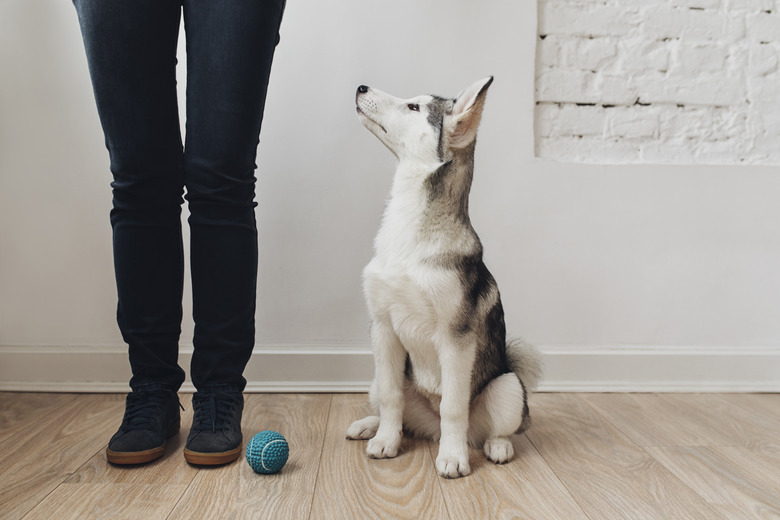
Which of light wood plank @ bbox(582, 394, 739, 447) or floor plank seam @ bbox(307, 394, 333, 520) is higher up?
floor plank seam @ bbox(307, 394, 333, 520)

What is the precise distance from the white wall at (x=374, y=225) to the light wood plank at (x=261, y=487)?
45 cm

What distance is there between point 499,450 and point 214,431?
2.24 feet

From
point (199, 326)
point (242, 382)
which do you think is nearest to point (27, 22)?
point (199, 326)

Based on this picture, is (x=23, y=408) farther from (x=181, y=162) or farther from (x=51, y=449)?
(x=181, y=162)

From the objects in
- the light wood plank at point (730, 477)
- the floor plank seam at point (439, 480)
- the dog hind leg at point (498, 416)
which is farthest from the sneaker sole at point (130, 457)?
the light wood plank at point (730, 477)

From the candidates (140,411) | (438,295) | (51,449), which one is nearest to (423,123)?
(438,295)

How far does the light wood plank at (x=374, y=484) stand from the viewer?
116cm

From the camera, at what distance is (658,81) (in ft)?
6.88

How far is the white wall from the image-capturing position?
197 centimetres

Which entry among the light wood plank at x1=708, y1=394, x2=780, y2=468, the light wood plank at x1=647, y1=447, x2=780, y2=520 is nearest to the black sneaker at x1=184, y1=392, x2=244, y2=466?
the light wood plank at x1=647, y1=447, x2=780, y2=520

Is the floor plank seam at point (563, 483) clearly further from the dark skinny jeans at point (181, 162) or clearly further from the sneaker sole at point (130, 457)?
the sneaker sole at point (130, 457)

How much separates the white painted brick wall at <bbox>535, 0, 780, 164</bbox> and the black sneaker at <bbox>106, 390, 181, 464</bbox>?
148 cm

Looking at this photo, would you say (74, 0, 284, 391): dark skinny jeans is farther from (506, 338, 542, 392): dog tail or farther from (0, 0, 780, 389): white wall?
(506, 338, 542, 392): dog tail

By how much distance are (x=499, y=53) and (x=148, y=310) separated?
1396 mm
